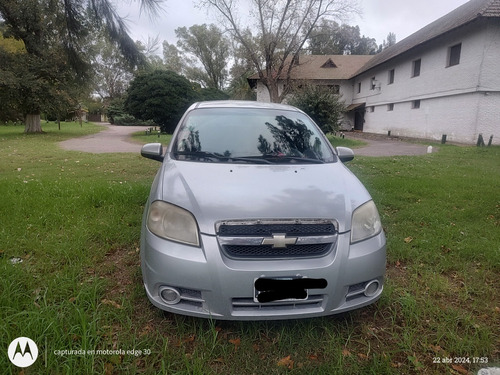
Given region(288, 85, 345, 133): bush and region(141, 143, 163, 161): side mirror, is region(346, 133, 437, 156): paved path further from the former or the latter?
region(141, 143, 163, 161): side mirror

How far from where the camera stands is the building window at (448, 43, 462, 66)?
620 inches

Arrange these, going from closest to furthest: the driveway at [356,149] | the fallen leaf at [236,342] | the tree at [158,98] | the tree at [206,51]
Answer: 1. the fallen leaf at [236,342]
2. the driveway at [356,149]
3. the tree at [158,98]
4. the tree at [206,51]

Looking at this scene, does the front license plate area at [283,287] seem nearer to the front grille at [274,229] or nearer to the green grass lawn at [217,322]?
the front grille at [274,229]

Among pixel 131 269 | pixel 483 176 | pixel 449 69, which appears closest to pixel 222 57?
pixel 449 69

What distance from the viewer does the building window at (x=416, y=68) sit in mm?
19516

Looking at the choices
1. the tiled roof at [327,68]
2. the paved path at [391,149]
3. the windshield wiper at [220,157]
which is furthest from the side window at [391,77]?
the windshield wiper at [220,157]

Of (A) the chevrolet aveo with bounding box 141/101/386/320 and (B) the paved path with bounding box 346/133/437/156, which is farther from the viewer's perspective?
(B) the paved path with bounding box 346/133/437/156

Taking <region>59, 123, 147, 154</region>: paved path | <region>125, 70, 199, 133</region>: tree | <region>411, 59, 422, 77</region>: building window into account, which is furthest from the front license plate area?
<region>125, 70, 199, 133</region>: tree

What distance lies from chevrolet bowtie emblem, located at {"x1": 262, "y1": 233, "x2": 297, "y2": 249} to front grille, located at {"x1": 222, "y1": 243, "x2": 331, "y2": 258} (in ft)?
0.08

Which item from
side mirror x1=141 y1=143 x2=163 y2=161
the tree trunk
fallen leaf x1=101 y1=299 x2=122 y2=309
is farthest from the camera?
the tree trunk

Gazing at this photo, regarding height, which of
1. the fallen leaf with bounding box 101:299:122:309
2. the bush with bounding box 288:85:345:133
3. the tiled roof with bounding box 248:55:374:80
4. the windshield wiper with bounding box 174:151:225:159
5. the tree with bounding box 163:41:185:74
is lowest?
the fallen leaf with bounding box 101:299:122:309

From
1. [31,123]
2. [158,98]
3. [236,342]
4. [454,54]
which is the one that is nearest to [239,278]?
[236,342]

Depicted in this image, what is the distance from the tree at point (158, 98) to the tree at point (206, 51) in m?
23.5

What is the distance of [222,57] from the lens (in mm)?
47156
